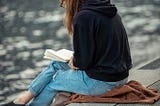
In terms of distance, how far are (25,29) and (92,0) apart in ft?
22.1

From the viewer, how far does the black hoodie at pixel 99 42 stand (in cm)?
397

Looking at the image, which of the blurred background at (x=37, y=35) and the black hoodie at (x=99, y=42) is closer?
the black hoodie at (x=99, y=42)

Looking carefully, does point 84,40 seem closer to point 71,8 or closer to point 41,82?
point 71,8

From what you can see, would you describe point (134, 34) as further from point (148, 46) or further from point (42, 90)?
point (42, 90)

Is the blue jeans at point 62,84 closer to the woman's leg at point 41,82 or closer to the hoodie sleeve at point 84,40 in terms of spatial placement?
the woman's leg at point 41,82

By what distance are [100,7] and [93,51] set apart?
0.37 m

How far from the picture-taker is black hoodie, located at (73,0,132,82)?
13.0 feet

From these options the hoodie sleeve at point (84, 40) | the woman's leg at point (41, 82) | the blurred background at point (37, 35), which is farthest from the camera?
the blurred background at point (37, 35)

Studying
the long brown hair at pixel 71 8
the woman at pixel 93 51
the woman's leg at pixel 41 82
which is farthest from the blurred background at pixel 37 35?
the long brown hair at pixel 71 8

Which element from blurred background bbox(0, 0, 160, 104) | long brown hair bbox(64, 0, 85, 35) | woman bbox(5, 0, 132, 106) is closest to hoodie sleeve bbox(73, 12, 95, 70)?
woman bbox(5, 0, 132, 106)

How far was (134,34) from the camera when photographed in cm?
921

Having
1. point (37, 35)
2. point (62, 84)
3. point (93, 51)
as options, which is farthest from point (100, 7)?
point (37, 35)

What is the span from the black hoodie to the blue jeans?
0.22ft

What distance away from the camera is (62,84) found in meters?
4.25
